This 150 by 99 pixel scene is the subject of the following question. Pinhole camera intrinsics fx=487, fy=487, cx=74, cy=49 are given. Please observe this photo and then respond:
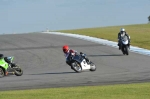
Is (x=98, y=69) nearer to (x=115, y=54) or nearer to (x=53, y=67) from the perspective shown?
(x=53, y=67)

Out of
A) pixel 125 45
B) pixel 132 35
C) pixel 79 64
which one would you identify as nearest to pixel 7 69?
pixel 79 64

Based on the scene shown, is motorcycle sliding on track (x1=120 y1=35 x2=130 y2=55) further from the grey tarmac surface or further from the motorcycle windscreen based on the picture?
the motorcycle windscreen

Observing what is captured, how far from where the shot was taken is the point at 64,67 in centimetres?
2433

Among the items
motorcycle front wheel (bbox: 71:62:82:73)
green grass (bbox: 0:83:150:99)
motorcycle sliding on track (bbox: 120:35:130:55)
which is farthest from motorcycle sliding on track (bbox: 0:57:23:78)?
green grass (bbox: 0:83:150:99)

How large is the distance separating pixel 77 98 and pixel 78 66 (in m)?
10.6

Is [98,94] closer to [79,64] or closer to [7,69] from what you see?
[79,64]

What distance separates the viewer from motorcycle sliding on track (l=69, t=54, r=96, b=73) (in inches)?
853

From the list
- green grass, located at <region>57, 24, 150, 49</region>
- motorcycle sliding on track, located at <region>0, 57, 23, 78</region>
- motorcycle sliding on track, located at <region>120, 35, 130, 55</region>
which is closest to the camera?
motorcycle sliding on track, located at <region>0, 57, 23, 78</region>

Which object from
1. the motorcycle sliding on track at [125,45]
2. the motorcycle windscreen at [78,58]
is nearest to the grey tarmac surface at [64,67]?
the motorcycle sliding on track at [125,45]

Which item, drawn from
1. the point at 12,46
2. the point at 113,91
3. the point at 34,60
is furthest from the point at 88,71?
the point at 12,46

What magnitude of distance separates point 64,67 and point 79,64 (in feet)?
8.97

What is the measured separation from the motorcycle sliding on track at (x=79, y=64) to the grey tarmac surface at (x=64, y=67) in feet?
0.98

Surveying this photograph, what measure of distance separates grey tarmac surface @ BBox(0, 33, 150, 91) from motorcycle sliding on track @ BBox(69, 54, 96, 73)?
30 centimetres

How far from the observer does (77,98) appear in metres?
11.1
